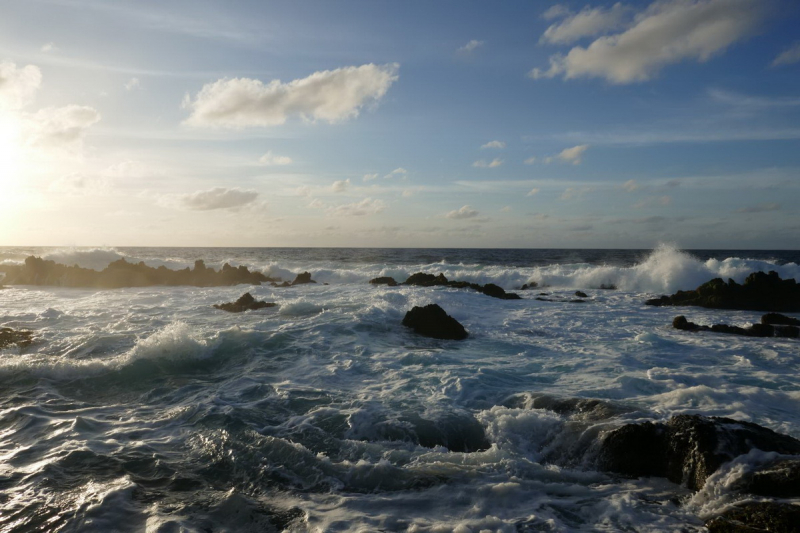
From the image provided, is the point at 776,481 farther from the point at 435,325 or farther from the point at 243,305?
the point at 243,305

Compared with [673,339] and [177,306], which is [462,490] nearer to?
[673,339]

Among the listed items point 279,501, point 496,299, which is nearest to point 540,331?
point 496,299

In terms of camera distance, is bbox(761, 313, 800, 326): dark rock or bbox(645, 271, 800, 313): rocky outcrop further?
bbox(645, 271, 800, 313): rocky outcrop

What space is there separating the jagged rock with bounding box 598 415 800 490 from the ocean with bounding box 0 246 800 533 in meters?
0.16

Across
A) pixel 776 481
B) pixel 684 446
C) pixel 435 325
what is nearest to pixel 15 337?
pixel 435 325

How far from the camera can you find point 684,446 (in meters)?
5.30

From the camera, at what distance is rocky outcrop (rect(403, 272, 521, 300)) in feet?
75.5

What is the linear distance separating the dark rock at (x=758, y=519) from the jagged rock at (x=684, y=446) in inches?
24.6

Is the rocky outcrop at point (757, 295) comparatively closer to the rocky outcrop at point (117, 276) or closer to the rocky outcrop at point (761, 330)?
the rocky outcrop at point (761, 330)

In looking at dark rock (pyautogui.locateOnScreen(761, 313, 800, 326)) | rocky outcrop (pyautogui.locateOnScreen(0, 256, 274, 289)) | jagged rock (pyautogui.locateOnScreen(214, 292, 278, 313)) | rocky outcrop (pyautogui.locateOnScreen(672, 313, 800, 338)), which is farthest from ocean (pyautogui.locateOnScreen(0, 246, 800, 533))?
rocky outcrop (pyautogui.locateOnScreen(0, 256, 274, 289))

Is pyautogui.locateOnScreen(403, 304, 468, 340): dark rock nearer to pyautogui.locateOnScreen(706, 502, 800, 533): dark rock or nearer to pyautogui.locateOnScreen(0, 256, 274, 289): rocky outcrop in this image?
pyautogui.locateOnScreen(706, 502, 800, 533): dark rock

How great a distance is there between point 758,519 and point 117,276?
32540 millimetres

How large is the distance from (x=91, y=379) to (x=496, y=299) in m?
16.9

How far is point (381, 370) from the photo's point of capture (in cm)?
1006
